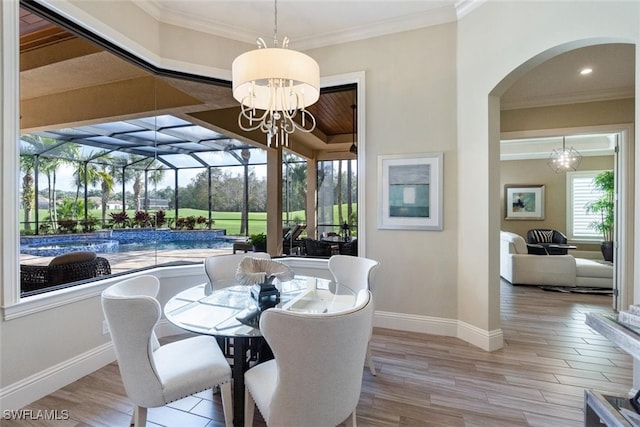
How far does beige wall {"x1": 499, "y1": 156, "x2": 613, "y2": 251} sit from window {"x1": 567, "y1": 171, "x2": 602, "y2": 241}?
108 mm

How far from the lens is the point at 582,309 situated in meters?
4.06

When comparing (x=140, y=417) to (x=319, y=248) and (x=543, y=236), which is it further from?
(x=543, y=236)

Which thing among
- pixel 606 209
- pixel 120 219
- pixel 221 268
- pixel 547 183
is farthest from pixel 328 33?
pixel 547 183

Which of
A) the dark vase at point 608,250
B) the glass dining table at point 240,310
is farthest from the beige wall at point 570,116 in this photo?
the glass dining table at point 240,310

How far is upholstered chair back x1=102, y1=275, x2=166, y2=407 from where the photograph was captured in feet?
4.46

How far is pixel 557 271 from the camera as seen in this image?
17.0ft

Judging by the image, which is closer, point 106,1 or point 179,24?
point 106,1

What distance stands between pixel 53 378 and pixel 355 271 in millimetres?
2457

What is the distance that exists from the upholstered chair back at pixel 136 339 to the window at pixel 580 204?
9787 mm

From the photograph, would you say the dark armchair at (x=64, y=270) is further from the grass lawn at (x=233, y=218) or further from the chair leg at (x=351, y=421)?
the chair leg at (x=351, y=421)

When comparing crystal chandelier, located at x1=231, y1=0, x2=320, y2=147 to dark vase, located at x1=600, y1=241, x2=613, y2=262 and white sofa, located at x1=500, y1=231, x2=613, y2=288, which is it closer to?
white sofa, located at x1=500, y1=231, x2=613, y2=288

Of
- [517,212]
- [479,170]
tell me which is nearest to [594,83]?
[479,170]

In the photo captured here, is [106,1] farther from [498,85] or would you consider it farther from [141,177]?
[498,85]

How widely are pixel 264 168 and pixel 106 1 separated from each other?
2.10m
